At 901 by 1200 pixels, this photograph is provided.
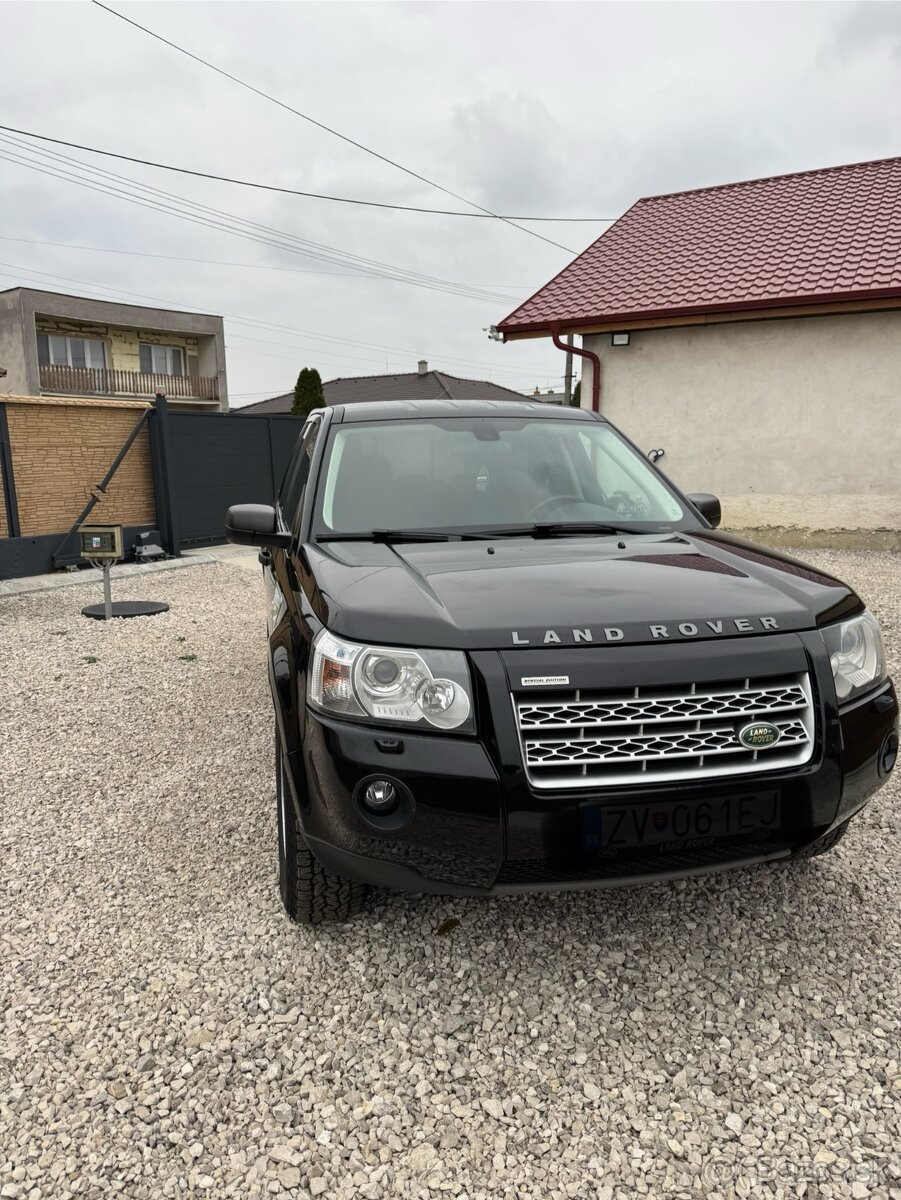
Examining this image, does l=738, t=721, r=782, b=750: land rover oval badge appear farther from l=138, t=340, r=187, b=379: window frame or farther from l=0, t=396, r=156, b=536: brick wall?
l=138, t=340, r=187, b=379: window frame

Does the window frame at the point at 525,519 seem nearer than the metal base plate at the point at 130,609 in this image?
Yes

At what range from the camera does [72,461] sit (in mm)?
10242

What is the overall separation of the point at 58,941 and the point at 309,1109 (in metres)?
1.15

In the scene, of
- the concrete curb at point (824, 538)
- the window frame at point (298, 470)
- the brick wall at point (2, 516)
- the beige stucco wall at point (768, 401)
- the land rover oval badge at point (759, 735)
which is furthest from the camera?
the concrete curb at point (824, 538)

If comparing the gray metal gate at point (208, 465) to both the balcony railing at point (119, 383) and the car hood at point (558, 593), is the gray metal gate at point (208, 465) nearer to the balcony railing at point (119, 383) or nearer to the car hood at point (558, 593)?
the car hood at point (558, 593)

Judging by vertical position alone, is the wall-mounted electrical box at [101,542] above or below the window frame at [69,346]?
below

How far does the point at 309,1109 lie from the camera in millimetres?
1921

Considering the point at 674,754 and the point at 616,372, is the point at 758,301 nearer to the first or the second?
the point at 616,372

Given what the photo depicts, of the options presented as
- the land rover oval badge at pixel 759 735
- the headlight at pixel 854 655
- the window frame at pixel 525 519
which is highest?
the window frame at pixel 525 519

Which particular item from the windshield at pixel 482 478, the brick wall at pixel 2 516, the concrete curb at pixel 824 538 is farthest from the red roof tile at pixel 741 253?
the windshield at pixel 482 478

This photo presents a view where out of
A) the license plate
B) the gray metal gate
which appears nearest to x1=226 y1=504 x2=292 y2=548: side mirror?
the license plate

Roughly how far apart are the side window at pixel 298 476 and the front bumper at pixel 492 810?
1513mm

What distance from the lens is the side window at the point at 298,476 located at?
3447mm

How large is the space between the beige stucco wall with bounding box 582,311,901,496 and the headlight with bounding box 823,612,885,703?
A: 30.9 ft
